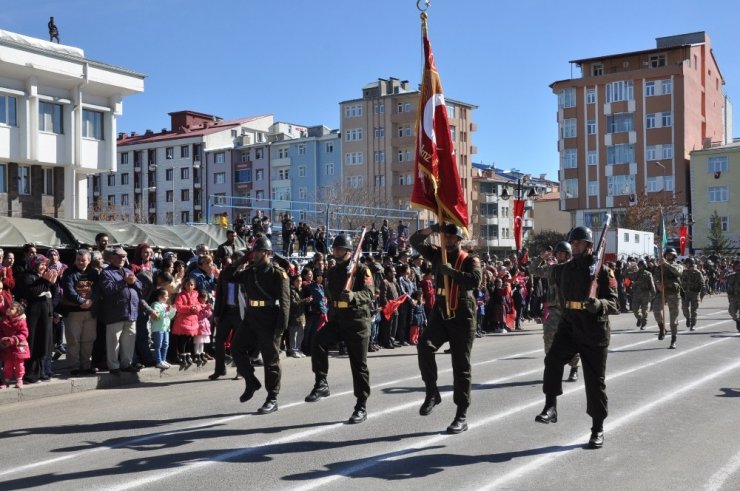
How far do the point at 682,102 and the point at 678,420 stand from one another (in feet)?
229

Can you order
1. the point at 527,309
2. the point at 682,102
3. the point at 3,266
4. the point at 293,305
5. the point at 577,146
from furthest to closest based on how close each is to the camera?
the point at 577,146 < the point at 682,102 < the point at 527,309 < the point at 293,305 < the point at 3,266

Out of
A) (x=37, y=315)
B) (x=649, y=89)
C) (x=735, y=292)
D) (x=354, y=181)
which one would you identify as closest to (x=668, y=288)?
(x=735, y=292)

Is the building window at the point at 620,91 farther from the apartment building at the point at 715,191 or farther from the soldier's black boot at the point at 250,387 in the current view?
the soldier's black boot at the point at 250,387

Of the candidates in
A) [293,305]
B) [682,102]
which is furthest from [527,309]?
[682,102]

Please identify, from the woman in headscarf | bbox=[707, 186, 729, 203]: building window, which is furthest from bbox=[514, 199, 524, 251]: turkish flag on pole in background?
bbox=[707, 186, 729, 203]: building window

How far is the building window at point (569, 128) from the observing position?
78.9m

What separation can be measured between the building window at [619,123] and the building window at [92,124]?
50212mm

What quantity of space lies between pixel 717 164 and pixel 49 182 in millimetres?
56733

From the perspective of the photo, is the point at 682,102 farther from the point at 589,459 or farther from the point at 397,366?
the point at 589,459

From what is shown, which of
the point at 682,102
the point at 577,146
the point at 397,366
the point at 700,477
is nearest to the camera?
the point at 700,477

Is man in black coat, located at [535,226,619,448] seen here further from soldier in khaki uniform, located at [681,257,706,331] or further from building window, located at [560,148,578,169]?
building window, located at [560,148,578,169]

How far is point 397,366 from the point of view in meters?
14.7

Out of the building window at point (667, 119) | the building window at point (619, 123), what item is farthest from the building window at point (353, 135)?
the building window at point (667, 119)

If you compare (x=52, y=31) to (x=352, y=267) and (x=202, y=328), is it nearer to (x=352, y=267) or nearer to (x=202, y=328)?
(x=202, y=328)
